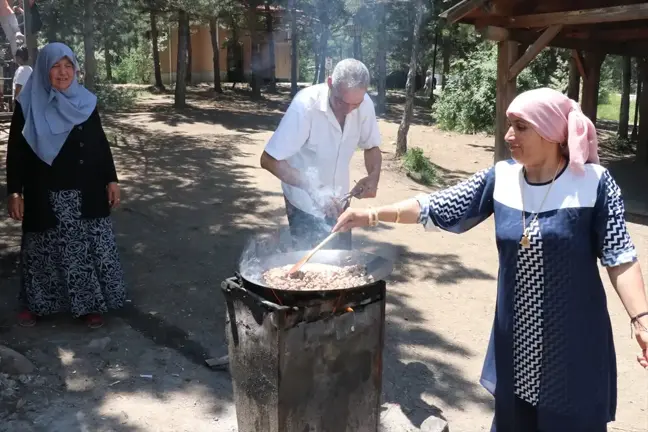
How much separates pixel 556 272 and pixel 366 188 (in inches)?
60.2

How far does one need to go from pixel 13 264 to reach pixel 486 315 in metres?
4.01

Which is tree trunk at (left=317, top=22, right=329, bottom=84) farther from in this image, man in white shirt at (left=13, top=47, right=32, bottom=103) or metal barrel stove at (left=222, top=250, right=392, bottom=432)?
metal barrel stove at (left=222, top=250, right=392, bottom=432)

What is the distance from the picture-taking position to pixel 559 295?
2.21 meters

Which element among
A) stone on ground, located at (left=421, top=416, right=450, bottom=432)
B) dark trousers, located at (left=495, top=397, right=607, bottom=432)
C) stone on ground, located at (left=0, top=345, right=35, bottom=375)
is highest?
dark trousers, located at (left=495, top=397, right=607, bottom=432)

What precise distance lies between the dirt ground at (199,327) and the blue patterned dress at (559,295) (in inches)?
49.9

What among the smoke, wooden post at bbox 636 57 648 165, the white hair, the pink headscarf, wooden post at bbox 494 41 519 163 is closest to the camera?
the pink headscarf

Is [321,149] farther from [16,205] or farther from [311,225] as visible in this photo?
[16,205]

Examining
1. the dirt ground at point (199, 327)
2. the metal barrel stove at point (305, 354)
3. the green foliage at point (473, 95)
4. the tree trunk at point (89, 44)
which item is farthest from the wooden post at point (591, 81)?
the metal barrel stove at point (305, 354)

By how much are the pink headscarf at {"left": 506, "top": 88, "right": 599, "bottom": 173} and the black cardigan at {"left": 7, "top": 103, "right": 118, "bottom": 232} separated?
2861 millimetres

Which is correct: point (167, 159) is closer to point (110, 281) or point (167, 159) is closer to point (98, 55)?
point (110, 281)

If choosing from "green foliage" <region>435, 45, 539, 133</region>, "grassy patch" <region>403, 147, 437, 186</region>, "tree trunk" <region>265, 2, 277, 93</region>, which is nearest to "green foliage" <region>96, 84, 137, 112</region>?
"tree trunk" <region>265, 2, 277, 93</region>

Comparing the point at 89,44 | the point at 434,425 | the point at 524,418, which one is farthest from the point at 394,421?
the point at 89,44

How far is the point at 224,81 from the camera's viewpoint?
30.3 m

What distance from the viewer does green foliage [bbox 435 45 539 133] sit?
56.2ft
